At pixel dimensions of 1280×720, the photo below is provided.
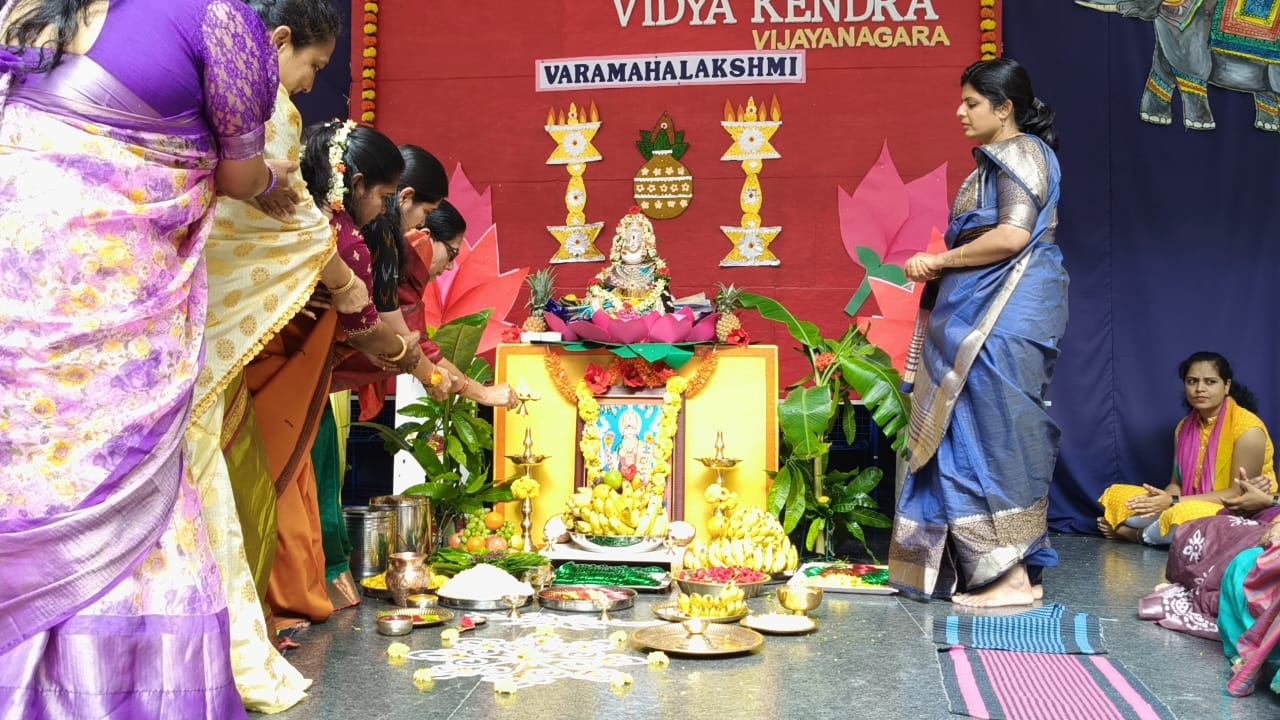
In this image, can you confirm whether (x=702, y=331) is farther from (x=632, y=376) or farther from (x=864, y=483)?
(x=864, y=483)

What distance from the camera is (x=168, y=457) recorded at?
89.1 inches

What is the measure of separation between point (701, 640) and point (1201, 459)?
373cm

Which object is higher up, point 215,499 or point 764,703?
point 215,499

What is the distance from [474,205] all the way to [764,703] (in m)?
4.78

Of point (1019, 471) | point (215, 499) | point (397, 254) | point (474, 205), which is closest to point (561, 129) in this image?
point (474, 205)

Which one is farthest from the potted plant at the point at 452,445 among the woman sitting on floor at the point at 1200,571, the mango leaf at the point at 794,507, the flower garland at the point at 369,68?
the woman sitting on floor at the point at 1200,571

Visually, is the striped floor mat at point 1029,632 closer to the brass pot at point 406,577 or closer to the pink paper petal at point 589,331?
the brass pot at point 406,577

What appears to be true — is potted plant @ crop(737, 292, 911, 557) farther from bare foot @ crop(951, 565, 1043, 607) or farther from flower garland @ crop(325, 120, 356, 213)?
flower garland @ crop(325, 120, 356, 213)

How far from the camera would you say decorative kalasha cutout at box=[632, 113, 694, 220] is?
6859 millimetres

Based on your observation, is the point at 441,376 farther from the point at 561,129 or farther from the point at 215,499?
the point at 561,129

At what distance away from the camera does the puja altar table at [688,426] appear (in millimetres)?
5012

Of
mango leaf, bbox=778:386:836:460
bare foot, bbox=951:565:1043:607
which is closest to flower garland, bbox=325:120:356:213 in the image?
mango leaf, bbox=778:386:836:460

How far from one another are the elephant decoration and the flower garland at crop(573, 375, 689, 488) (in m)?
3.17

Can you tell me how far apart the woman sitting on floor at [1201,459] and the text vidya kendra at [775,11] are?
2493 millimetres
